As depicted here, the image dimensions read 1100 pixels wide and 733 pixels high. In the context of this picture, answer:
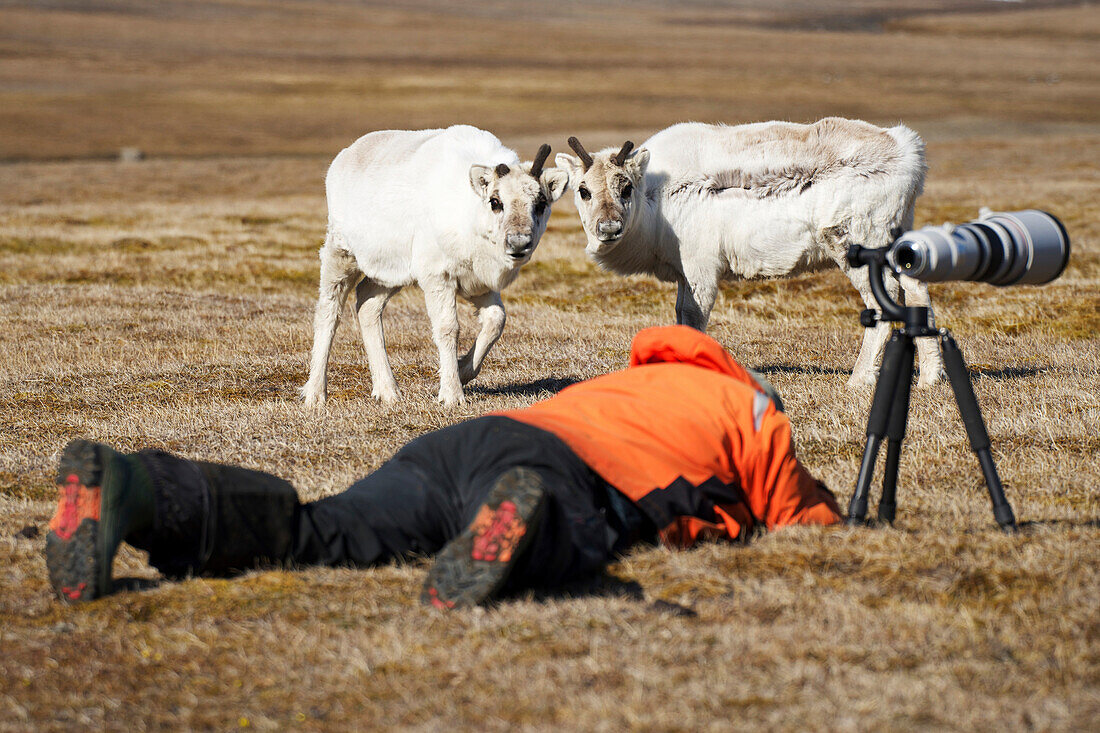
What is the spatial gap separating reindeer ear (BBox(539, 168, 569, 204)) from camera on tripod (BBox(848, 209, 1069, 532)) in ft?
13.5

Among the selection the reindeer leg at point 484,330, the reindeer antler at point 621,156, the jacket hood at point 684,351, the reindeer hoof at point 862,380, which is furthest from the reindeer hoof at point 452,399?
the jacket hood at point 684,351

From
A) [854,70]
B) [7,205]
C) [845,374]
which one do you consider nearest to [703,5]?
[854,70]

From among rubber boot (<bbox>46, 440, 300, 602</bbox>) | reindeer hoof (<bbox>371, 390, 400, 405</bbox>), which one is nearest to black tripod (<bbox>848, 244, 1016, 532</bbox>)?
rubber boot (<bbox>46, 440, 300, 602</bbox>)

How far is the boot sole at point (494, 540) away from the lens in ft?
14.1

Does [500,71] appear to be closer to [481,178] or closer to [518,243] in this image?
[481,178]

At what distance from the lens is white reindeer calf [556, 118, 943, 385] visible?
10203mm

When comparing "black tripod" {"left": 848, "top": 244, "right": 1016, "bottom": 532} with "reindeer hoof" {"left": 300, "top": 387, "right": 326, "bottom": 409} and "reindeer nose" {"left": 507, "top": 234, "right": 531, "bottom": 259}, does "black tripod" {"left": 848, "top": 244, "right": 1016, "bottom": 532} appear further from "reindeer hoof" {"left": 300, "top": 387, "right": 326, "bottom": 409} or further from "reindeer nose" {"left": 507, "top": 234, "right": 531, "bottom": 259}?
"reindeer hoof" {"left": 300, "top": 387, "right": 326, "bottom": 409}

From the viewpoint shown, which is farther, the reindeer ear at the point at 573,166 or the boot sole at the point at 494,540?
the reindeer ear at the point at 573,166

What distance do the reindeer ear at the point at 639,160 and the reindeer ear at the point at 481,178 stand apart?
162 centimetres

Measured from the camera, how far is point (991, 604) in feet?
15.1

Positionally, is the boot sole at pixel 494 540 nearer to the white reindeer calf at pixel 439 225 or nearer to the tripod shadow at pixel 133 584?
the tripod shadow at pixel 133 584

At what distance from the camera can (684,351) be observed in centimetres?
550

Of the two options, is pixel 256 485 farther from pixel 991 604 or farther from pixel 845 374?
pixel 845 374

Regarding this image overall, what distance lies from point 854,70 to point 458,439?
339 ft
